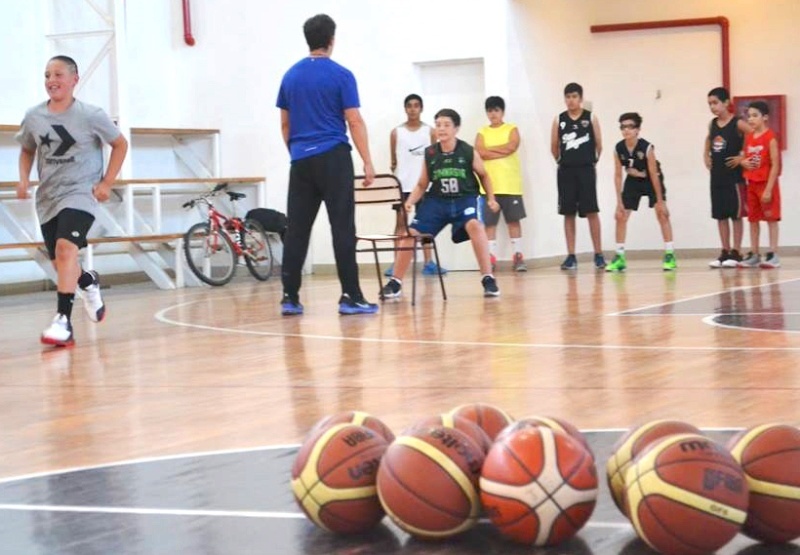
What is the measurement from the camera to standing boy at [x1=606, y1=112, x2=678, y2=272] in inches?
622

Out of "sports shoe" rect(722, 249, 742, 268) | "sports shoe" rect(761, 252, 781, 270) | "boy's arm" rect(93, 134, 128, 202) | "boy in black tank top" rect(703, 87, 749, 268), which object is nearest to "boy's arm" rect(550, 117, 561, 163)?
"boy in black tank top" rect(703, 87, 749, 268)

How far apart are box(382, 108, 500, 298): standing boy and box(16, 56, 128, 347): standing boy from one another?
3.33 m

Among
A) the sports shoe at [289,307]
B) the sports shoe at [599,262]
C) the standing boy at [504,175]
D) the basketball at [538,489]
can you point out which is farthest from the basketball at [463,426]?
the sports shoe at [599,262]

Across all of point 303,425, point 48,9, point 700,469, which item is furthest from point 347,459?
point 48,9

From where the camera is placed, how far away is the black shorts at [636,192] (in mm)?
16000

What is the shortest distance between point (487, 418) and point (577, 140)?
1228 cm

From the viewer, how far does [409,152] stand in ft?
53.4

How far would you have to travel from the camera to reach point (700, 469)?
11.0ft

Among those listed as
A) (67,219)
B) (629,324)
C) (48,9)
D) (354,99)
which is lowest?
(629,324)

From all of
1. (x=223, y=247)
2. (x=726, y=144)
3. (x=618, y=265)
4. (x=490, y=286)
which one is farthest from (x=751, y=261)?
(x=223, y=247)

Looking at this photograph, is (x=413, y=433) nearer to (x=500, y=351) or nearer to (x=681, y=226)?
(x=500, y=351)

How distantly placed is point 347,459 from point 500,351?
14.0 feet

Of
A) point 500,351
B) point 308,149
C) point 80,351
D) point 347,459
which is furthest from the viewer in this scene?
point 308,149

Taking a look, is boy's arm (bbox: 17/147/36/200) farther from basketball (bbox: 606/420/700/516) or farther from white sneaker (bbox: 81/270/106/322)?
basketball (bbox: 606/420/700/516)
